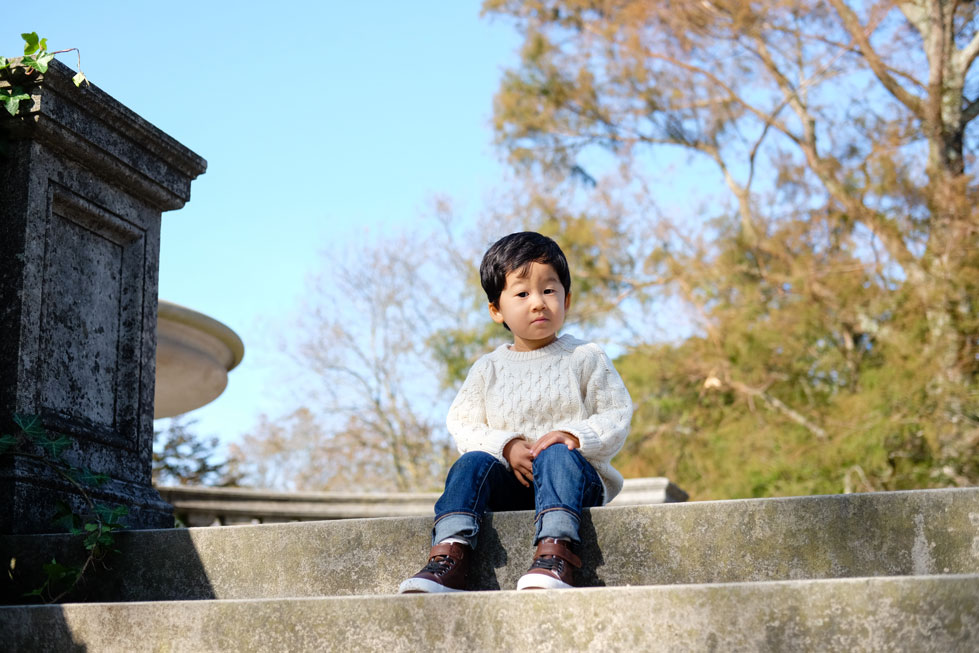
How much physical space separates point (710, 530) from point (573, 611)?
56cm

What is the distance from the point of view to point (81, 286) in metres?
2.72

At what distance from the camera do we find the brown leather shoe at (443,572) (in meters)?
1.96

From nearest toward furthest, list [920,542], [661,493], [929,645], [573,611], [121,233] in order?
[929,645]
[573,611]
[920,542]
[121,233]
[661,493]

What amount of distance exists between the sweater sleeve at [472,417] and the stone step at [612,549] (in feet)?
0.96

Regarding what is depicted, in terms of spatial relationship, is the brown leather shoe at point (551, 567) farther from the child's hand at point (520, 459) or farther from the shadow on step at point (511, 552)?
the child's hand at point (520, 459)

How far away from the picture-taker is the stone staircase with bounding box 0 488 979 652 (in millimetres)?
1503

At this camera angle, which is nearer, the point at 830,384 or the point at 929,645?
the point at 929,645

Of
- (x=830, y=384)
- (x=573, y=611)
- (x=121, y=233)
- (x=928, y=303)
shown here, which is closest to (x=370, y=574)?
(x=573, y=611)

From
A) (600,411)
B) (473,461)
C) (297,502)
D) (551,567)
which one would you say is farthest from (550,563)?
(297,502)

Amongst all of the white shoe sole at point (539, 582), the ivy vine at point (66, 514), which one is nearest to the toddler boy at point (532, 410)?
the white shoe sole at point (539, 582)

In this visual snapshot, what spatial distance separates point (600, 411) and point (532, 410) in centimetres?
17

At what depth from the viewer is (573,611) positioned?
63.4 inches

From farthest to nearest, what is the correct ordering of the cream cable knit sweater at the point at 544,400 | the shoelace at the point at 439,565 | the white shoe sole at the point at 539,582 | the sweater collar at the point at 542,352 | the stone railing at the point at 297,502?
the stone railing at the point at 297,502 < the sweater collar at the point at 542,352 < the cream cable knit sweater at the point at 544,400 < the shoelace at the point at 439,565 < the white shoe sole at the point at 539,582

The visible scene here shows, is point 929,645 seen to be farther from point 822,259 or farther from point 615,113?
point 615,113
